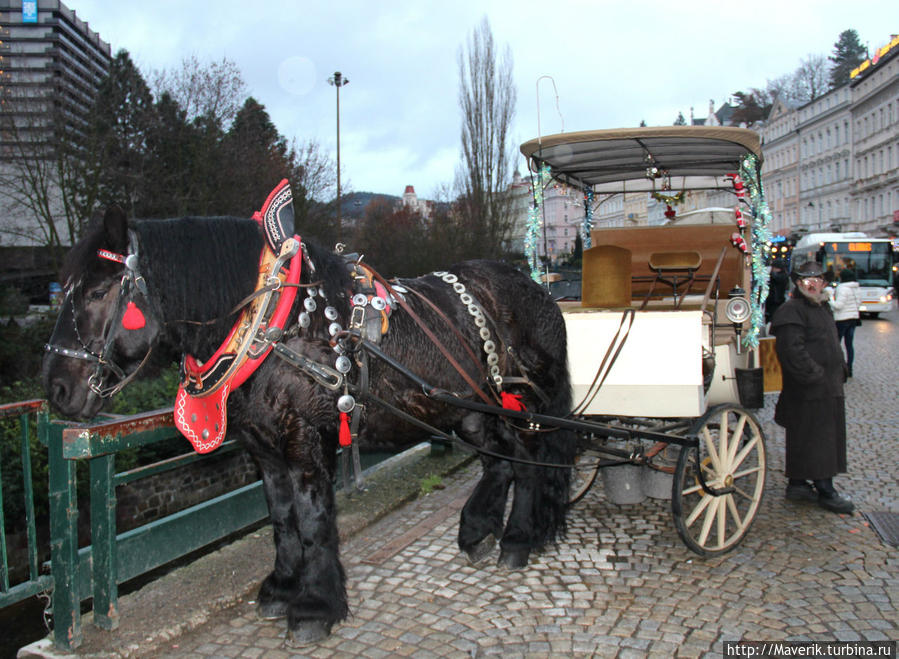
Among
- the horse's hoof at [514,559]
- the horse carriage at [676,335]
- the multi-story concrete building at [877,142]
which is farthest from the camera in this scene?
the multi-story concrete building at [877,142]

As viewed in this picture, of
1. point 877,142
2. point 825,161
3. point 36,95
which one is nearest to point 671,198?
point 36,95

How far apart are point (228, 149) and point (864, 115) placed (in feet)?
174

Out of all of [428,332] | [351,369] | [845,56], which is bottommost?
[351,369]

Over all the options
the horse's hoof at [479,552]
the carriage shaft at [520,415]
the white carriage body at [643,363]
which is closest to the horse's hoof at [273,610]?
the horse's hoof at [479,552]

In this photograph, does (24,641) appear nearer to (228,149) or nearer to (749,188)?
(749,188)

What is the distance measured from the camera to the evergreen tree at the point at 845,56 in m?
66.1

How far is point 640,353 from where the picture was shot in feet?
13.3

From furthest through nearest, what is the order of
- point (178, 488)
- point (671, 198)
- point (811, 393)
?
point (178, 488), point (671, 198), point (811, 393)

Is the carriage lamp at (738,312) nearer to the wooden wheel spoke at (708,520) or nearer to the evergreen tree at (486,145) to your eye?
the wooden wheel spoke at (708,520)

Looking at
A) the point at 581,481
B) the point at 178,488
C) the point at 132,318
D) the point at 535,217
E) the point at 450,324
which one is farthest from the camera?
the point at 178,488

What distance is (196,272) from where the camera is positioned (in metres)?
2.90

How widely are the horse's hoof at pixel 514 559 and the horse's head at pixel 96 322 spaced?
222 centimetres

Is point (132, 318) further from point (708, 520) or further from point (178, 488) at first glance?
point (178, 488)

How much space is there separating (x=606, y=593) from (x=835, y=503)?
2080 millimetres
